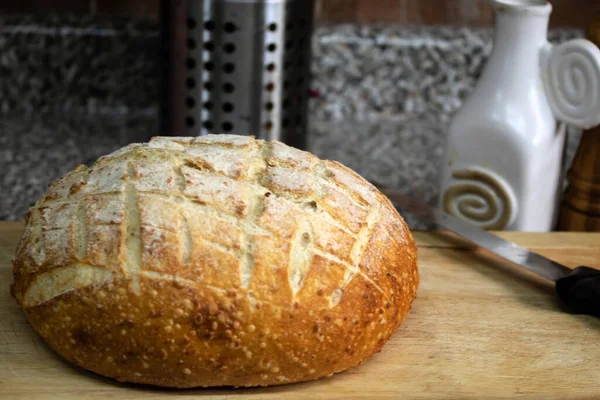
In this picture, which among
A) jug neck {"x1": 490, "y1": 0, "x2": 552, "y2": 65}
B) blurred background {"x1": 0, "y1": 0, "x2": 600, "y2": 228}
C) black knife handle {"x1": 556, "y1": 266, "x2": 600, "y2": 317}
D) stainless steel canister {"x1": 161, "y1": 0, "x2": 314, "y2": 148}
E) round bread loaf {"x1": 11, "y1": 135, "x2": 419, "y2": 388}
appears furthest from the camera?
blurred background {"x1": 0, "y1": 0, "x2": 600, "y2": 228}

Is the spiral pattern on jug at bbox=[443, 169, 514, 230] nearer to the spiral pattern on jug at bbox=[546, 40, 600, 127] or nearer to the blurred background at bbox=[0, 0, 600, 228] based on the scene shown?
the spiral pattern on jug at bbox=[546, 40, 600, 127]

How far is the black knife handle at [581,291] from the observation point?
1056 mm

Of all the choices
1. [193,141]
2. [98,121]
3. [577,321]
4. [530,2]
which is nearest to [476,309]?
[577,321]

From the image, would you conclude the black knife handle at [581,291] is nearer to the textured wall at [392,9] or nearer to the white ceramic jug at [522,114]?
the white ceramic jug at [522,114]

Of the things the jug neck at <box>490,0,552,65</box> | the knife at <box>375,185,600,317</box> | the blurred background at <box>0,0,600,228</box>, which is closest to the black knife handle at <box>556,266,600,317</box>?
the knife at <box>375,185,600,317</box>

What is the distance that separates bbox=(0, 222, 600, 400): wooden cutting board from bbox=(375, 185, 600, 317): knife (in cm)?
2

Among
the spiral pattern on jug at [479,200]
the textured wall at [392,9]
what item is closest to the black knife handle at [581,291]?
the spiral pattern on jug at [479,200]

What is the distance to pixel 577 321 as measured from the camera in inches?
41.9

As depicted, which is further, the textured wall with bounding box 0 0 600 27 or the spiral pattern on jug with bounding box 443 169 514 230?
the textured wall with bounding box 0 0 600 27

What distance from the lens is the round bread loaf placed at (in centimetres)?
86

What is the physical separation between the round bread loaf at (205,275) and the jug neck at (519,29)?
0.50 metres

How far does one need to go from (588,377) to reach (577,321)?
13cm

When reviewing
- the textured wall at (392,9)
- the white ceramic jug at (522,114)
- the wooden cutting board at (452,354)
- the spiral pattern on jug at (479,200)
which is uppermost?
the textured wall at (392,9)

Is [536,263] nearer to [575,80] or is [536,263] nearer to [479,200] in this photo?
[479,200]
